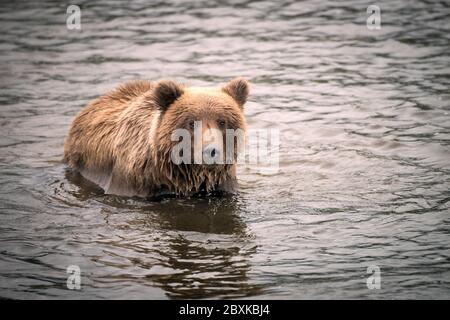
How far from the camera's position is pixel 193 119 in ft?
25.3

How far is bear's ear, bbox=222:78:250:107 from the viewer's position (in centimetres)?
824

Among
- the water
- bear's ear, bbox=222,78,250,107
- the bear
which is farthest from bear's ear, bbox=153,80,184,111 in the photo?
the water

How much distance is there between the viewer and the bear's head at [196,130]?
767cm

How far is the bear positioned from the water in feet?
0.74

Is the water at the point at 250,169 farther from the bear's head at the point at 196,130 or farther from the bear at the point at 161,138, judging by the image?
the bear's head at the point at 196,130

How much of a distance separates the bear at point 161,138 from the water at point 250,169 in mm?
227

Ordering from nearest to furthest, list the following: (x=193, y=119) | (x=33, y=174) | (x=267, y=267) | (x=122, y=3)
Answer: (x=267, y=267)
(x=193, y=119)
(x=33, y=174)
(x=122, y=3)

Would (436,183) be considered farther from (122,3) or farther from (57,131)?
(122,3)

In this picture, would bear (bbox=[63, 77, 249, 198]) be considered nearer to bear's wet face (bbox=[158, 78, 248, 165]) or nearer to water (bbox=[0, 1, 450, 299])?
bear's wet face (bbox=[158, 78, 248, 165])

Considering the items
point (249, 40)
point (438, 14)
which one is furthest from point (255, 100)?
point (438, 14)

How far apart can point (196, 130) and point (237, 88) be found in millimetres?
854

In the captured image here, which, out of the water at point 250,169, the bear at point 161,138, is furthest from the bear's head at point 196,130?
the water at point 250,169
